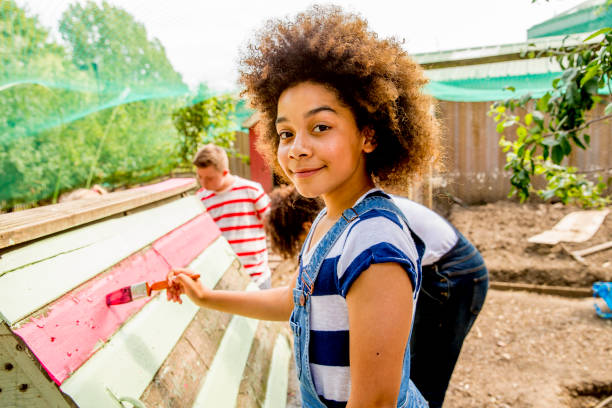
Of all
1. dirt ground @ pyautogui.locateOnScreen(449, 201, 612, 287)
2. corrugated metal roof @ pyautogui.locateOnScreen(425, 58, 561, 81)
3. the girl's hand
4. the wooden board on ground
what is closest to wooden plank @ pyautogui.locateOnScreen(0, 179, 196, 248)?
the girl's hand

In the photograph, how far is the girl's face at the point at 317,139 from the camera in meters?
1.17

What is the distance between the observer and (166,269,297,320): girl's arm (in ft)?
5.16

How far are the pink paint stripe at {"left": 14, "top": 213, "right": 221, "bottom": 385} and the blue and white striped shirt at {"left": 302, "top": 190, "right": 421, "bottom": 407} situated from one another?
0.58m

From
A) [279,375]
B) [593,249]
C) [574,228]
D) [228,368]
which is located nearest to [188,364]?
[228,368]

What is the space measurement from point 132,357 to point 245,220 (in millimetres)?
2767

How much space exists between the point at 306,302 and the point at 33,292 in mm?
657

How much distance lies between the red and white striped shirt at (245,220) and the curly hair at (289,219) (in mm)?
873

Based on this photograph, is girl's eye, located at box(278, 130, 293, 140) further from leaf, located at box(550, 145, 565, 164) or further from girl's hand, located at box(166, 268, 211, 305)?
leaf, located at box(550, 145, 565, 164)

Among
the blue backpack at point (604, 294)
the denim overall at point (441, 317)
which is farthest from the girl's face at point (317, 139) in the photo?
the blue backpack at point (604, 294)

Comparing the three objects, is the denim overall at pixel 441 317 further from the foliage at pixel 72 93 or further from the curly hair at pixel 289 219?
the foliage at pixel 72 93

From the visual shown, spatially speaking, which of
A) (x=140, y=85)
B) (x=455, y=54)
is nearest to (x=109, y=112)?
(x=140, y=85)

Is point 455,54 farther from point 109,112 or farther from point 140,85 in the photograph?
point 109,112

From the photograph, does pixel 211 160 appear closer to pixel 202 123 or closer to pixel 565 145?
pixel 565 145

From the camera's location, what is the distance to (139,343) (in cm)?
128
